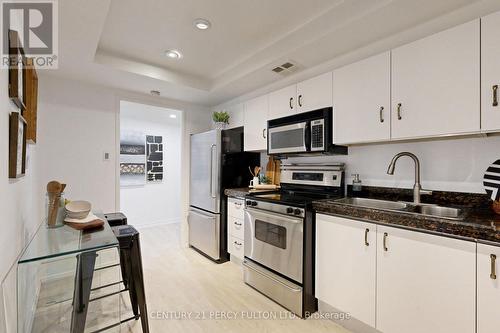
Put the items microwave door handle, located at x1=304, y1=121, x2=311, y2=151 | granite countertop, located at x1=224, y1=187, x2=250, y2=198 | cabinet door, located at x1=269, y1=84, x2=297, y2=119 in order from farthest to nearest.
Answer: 1. granite countertop, located at x1=224, y1=187, x2=250, y2=198
2. cabinet door, located at x1=269, y1=84, x2=297, y2=119
3. microwave door handle, located at x1=304, y1=121, x2=311, y2=151

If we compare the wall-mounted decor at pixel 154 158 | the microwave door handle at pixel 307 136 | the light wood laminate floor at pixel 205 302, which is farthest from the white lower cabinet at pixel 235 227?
the wall-mounted decor at pixel 154 158

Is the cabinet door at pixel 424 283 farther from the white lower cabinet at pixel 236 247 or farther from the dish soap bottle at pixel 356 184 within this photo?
the white lower cabinet at pixel 236 247

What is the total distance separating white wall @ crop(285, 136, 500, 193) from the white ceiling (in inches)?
33.5

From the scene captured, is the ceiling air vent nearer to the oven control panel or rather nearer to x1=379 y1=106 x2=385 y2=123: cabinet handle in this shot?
x1=379 y1=106 x2=385 y2=123: cabinet handle

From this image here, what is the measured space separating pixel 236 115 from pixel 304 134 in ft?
4.48

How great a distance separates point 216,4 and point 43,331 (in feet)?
8.69

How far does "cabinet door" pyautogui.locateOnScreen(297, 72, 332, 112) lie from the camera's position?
2285mm

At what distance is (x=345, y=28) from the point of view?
5.81 ft

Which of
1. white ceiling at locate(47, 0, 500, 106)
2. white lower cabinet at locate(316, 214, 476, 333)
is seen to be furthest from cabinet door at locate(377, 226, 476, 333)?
white ceiling at locate(47, 0, 500, 106)

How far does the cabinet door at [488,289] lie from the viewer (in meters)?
1.20

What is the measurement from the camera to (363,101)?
6.63 feet

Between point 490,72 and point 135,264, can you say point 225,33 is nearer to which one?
point 490,72

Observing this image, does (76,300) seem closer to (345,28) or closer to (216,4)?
(216,4)

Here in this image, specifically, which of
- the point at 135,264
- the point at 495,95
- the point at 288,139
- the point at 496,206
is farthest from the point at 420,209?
the point at 135,264
